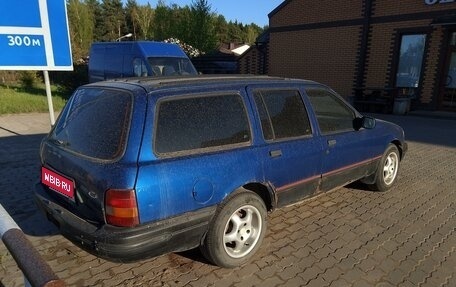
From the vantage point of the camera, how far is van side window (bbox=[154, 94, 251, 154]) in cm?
270

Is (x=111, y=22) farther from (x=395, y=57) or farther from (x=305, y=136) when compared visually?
(x=305, y=136)

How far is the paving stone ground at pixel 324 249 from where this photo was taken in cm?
303

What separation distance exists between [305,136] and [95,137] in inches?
82.2

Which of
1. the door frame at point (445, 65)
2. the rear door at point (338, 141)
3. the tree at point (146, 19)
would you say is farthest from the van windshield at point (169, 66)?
the tree at point (146, 19)

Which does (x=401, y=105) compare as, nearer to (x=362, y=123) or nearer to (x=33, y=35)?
(x=362, y=123)

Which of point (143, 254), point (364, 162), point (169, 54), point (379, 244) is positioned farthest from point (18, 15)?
point (169, 54)

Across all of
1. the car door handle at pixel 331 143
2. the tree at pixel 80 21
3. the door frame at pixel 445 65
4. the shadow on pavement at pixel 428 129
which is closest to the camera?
the car door handle at pixel 331 143

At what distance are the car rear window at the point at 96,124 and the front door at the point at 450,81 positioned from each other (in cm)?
1328

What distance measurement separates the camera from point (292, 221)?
4137 mm

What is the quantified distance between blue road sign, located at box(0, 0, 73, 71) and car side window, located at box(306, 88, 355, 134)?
3.75 metres

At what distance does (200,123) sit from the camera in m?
2.88

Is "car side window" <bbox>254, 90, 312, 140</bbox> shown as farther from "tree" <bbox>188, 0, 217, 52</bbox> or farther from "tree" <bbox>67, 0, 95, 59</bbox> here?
"tree" <bbox>67, 0, 95, 59</bbox>

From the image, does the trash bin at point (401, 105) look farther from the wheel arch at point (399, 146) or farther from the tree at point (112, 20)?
the tree at point (112, 20)

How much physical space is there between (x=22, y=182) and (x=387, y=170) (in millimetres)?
5488
